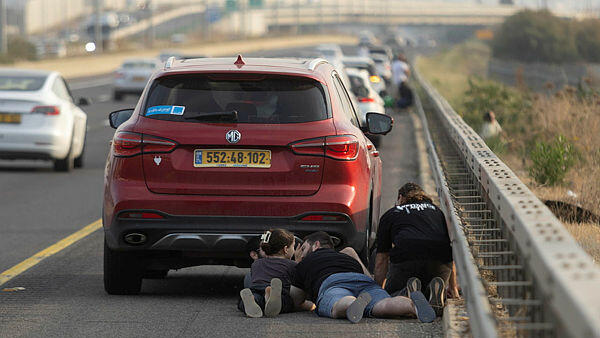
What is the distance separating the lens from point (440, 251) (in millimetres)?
7703

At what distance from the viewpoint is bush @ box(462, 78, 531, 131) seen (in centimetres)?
2244

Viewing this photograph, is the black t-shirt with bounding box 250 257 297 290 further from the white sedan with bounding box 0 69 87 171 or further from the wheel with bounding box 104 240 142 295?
the white sedan with bounding box 0 69 87 171

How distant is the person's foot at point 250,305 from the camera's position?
7555 millimetres

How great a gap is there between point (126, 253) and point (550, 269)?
15.7 feet

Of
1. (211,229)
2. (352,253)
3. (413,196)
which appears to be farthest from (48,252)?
(413,196)

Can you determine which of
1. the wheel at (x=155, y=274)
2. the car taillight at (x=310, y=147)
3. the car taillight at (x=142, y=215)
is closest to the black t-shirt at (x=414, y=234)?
the car taillight at (x=310, y=147)

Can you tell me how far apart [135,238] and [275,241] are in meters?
0.95

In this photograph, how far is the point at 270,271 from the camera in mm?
7758

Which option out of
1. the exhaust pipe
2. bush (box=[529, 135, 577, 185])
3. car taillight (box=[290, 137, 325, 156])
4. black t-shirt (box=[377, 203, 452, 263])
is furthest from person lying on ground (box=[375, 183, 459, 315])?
bush (box=[529, 135, 577, 185])

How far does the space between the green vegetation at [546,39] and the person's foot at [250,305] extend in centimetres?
6127

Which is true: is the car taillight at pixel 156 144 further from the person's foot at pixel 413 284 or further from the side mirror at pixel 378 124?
the side mirror at pixel 378 124

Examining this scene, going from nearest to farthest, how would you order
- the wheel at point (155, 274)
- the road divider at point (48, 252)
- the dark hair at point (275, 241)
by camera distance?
the dark hair at point (275, 241) → the wheel at point (155, 274) → the road divider at point (48, 252)

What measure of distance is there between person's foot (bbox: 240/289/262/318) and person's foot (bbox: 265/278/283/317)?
2.4 inches

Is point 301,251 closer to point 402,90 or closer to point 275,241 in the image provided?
point 275,241
